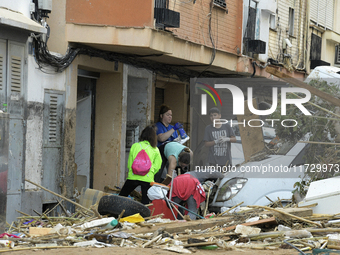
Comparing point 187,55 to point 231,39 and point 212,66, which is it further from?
point 231,39

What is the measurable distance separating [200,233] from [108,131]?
243 inches

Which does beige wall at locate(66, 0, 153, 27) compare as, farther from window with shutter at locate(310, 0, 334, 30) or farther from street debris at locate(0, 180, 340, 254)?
window with shutter at locate(310, 0, 334, 30)

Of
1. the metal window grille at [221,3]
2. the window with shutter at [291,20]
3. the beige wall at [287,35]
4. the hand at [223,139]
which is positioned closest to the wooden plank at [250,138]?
the hand at [223,139]

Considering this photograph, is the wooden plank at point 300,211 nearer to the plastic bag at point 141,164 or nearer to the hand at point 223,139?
the plastic bag at point 141,164

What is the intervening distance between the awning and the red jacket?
3.57m

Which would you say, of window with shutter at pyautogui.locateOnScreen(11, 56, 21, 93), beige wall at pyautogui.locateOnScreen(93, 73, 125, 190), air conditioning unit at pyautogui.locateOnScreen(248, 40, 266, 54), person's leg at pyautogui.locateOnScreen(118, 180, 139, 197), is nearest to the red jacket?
person's leg at pyautogui.locateOnScreen(118, 180, 139, 197)

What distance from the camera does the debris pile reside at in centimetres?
655

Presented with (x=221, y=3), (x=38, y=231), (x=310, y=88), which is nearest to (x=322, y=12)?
(x=221, y=3)

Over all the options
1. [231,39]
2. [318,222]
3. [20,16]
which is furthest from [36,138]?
[231,39]

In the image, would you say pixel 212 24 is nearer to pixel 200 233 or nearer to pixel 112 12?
pixel 112 12

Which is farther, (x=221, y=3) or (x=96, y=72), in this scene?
(x=221, y=3)

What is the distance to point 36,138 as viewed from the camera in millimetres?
10430

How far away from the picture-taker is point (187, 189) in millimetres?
8852

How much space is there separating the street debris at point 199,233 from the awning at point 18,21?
10.7 ft
